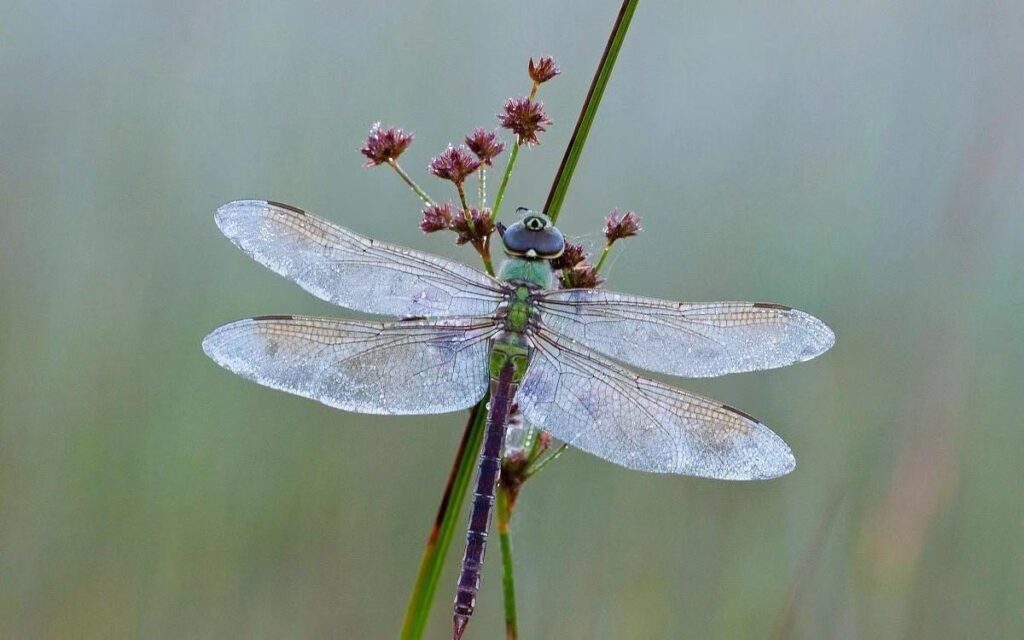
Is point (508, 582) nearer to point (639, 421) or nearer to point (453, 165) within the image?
point (639, 421)

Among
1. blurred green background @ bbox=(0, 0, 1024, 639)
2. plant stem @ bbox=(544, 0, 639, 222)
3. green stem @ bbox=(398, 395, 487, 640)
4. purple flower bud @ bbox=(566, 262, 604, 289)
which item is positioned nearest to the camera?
green stem @ bbox=(398, 395, 487, 640)

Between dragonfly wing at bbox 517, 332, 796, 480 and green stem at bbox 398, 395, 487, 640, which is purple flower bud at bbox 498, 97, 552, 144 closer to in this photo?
dragonfly wing at bbox 517, 332, 796, 480

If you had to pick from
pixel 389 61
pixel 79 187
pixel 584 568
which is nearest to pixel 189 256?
pixel 79 187

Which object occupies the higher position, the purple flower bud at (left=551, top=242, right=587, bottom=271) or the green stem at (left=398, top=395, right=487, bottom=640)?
the purple flower bud at (left=551, top=242, right=587, bottom=271)

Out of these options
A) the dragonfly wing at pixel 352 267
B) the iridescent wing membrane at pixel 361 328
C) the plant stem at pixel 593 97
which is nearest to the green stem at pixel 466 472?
the plant stem at pixel 593 97

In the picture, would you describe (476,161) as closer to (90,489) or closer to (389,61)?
(90,489)

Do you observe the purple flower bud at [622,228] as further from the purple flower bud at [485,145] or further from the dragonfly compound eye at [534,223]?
the purple flower bud at [485,145]

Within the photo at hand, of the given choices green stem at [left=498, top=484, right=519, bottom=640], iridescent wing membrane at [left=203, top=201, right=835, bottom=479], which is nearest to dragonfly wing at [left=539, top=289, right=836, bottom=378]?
iridescent wing membrane at [left=203, top=201, right=835, bottom=479]
